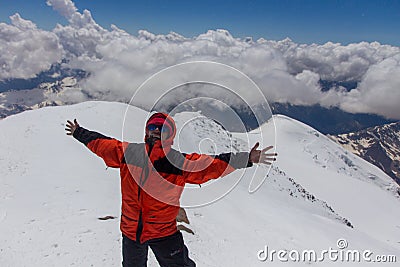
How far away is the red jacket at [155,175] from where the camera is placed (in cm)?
549

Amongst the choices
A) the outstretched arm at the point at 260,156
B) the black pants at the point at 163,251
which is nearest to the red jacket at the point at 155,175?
the outstretched arm at the point at 260,156

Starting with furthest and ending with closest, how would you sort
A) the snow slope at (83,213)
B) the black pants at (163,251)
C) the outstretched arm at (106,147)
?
the snow slope at (83,213), the black pants at (163,251), the outstretched arm at (106,147)

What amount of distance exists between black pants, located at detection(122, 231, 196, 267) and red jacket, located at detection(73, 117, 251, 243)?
0.21m

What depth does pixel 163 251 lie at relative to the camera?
6.39 m

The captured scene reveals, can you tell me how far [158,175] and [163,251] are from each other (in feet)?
6.08

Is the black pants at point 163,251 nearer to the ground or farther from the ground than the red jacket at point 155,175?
nearer to the ground

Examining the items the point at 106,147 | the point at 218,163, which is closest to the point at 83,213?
the point at 106,147

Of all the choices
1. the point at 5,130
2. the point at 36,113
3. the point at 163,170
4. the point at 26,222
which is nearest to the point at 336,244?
the point at 26,222

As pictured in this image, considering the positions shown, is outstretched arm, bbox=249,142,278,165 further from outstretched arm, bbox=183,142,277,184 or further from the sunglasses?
the sunglasses

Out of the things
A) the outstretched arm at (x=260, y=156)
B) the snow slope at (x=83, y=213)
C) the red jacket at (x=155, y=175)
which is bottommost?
the snow slope at (x=83, y=213)

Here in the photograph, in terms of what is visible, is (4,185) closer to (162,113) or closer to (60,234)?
(60,234)

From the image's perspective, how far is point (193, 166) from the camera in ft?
17.9

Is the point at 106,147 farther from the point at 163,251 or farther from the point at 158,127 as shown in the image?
the point at 163,251

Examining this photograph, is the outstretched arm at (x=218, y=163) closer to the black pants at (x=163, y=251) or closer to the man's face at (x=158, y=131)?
the man's face at (x=158, y=131)
